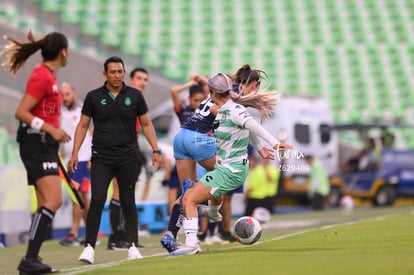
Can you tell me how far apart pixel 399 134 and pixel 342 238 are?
25.7 m

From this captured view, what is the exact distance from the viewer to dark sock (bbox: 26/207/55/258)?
932 centimetres

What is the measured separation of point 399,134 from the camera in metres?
37.2

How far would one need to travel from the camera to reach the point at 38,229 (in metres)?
9.37

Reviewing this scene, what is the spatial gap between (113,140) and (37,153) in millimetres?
1602

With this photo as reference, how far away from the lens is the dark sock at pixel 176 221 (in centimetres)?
1105

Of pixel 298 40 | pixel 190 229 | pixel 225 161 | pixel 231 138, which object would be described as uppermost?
pixel 298 40

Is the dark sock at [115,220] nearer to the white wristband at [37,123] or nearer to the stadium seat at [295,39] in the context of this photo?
the white wristband at [37,123]

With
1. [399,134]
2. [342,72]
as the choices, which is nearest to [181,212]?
[399,134]

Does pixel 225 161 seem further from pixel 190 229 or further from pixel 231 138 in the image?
pixel 190 229

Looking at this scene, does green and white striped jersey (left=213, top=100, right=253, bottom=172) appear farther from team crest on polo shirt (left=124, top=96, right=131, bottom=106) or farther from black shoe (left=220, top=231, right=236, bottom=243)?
black shoe (left=220, top=231, right=236, bottom=243)

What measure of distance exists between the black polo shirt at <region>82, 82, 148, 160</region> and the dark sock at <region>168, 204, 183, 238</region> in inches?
26.6

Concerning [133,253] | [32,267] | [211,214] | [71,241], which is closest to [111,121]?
[133,253]

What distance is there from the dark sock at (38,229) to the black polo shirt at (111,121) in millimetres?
1644


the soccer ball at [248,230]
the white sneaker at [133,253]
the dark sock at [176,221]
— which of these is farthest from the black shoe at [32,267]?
the soccer ball at [248,230]
